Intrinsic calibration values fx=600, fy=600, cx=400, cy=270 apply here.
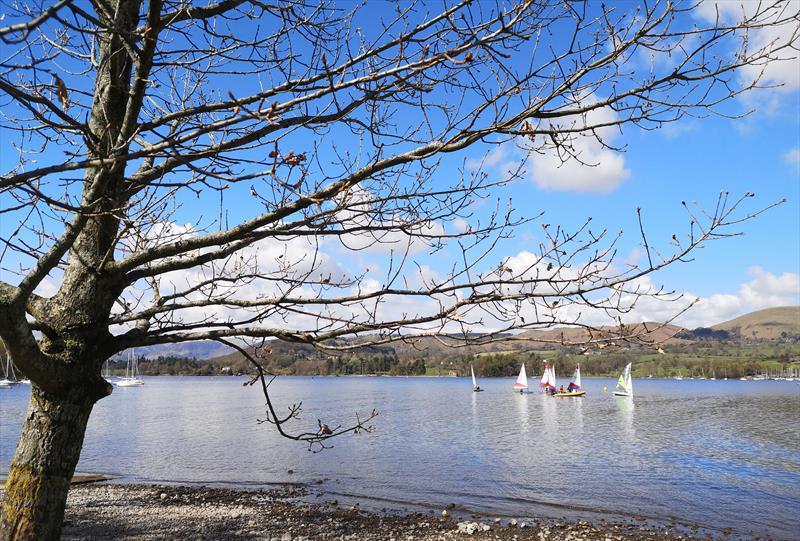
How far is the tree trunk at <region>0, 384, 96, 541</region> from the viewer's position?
4723 millimetres

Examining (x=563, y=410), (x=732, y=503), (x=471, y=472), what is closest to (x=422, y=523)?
(x=471, y=472)

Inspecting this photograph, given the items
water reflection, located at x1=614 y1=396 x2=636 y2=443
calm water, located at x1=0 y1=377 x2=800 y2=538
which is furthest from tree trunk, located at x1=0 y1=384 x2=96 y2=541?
water reflection, located at x1=614 y1=396 x2=636 y2=443

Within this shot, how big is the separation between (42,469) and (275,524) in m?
10.7

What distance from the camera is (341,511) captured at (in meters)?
16.9

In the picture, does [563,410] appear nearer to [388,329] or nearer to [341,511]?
[341,511]

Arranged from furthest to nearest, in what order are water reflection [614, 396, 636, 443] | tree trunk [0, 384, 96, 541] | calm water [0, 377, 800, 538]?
water reflection [614, 396, 636, 443]
calm water [0, 377, 800, 538]
tree trunk [0, 384, 96, 541]

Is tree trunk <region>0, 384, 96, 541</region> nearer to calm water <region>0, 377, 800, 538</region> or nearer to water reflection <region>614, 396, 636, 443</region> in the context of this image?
calm water <region>0, 377, 800, 538</region>

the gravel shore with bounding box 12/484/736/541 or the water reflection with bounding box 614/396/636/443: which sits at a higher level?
the gravel shore with bounding box 12/484/736/541

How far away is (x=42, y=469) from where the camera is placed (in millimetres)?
4738

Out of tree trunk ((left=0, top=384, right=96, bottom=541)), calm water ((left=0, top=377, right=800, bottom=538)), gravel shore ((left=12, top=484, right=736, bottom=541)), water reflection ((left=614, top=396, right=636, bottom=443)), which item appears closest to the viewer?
tree trunk ((left=0, top=384, right=96, bottom=541))

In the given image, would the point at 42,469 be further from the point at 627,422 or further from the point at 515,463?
the point at 627,422

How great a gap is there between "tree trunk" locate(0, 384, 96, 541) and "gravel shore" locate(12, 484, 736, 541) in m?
8.72

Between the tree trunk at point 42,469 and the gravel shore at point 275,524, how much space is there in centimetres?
872

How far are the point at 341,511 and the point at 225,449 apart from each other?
17346mm
